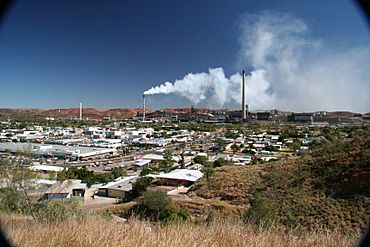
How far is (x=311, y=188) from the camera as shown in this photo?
7223 mm

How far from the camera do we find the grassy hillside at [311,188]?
5.38 meters

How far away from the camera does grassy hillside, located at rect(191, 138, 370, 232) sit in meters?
5.38

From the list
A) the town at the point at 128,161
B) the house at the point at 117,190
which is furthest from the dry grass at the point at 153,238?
the house at the point at 117,190

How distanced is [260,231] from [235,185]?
24.1 ft

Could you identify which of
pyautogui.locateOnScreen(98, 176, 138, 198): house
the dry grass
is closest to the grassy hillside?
pyautogui.locateOnScreen(98, 176, 138, 198): house

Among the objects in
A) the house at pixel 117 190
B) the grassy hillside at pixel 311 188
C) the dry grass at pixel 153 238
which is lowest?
the house at pixel 117 190

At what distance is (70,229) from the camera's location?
5.10ft

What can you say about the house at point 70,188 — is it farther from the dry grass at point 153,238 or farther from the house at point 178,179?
the dry grass at point 153,238

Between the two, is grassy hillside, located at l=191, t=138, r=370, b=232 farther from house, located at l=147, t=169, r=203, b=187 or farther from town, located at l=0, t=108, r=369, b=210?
town, located at l=0, t=108, r=369, b=210

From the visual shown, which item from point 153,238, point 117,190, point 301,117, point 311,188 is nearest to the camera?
point 153,238

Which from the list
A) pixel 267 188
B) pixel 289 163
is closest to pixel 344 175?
pixel 267 188

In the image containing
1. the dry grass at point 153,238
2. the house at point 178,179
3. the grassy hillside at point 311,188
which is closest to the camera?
the dry grass at point 153,238

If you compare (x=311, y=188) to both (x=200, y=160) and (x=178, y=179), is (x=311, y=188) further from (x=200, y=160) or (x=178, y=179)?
(x=200, y=160)

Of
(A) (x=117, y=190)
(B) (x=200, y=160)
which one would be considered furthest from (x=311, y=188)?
(B) (x=200, y=160)
